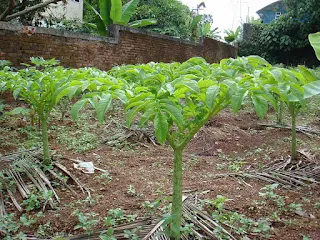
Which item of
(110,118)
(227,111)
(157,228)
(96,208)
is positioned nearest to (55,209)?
(96,208)

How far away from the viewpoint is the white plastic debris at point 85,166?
344cm

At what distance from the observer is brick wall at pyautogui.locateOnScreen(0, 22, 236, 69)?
6277 millimetres

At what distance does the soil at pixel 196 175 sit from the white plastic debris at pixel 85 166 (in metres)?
0.06

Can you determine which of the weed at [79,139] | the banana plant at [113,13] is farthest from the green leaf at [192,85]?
the banana plant at [113,13]

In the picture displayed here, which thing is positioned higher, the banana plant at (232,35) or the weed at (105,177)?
the banana plant at (232,35)

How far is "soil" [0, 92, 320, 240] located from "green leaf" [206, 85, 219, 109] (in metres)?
1.22

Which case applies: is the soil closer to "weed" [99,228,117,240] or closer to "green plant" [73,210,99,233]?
"green plant" [73,210,99,233]

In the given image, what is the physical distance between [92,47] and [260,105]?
271 inches

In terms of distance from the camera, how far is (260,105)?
1624 millimetres

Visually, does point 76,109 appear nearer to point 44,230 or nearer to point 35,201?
point 44,230

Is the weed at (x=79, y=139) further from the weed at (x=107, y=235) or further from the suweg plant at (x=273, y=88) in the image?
the suweg plant at (x=273, y=88)

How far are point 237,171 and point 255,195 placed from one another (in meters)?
0.80

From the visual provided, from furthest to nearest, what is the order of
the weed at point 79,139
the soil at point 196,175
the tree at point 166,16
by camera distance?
1. the tree at point 166,16
2. the weed at point 79,139
3. the soil at point 196,175

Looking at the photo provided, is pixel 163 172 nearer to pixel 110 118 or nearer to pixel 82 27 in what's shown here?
pixel 110 118
